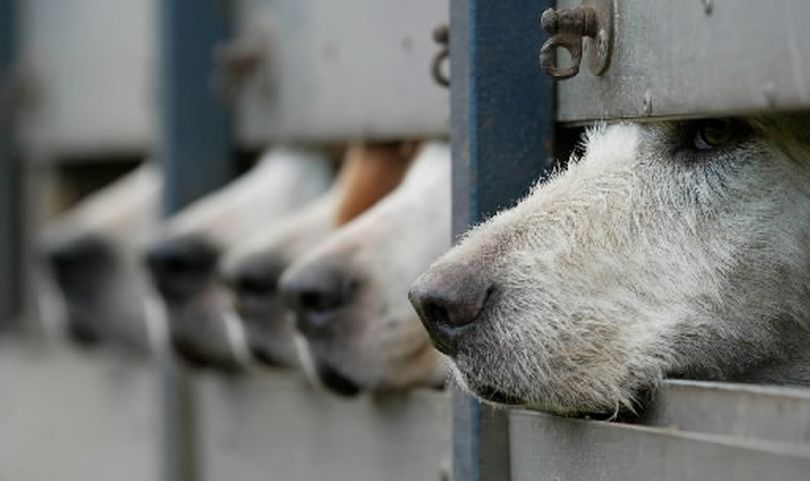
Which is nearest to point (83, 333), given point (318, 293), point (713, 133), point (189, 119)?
point (189, 119)

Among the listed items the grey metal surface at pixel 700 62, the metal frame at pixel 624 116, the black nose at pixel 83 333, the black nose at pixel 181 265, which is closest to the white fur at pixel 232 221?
the black nose at pixel 181 265

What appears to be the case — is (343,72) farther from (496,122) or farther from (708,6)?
(708,6)

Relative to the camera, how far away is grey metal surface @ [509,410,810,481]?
2391mm

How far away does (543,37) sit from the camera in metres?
3.28

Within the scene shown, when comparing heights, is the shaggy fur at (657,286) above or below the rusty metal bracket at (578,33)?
below

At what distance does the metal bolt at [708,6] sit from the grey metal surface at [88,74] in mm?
2854

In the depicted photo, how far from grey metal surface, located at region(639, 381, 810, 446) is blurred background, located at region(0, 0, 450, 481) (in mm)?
1087

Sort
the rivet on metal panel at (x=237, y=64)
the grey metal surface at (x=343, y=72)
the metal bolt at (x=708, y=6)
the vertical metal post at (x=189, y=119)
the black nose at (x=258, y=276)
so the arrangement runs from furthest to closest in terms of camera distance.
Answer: the vertical metal post at (x=189, y=119) → the rivet on metal panel at (x=237, y=64) → the black nose at (x=258, y=276) → the grey metal surface at (x=343, y=72) → the metal bolt at (x=708, y=6)

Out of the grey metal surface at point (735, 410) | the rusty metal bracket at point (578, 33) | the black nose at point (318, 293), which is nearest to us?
the grey metal surface at point (735, 410)

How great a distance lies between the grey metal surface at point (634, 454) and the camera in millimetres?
2391

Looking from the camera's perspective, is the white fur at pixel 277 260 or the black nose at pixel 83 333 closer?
the white fur at pixel 277 260

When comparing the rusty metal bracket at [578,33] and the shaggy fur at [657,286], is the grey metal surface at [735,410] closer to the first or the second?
the shaggy fur at [657,286]

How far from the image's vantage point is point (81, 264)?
5562mm

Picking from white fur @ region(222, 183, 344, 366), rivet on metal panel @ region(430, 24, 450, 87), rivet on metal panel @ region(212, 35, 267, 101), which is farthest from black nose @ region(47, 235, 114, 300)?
rivet on metal panel @ region(430, 24, 450, 87)
